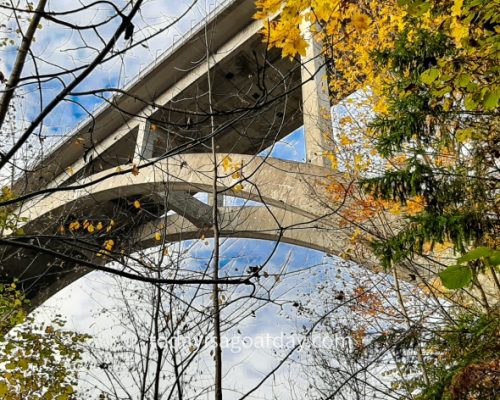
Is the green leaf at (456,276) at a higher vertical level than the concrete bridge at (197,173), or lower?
lower

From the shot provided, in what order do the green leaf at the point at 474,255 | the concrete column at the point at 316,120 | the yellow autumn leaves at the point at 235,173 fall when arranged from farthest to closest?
the concrete column at the point at 316,120 < the yellow autumn leaves at the point at 235,173 < the green leaf at the point at 474,255

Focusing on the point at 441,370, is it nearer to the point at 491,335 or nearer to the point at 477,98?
the point at 491,335

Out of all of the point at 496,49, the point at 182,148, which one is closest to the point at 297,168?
the point at 496,49

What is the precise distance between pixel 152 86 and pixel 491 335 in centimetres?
1047

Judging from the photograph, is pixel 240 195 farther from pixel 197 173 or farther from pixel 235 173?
pixel 235 173

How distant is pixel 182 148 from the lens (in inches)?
58.5

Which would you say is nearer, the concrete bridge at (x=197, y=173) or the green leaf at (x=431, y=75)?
the green leaf at (x=431, y=75)

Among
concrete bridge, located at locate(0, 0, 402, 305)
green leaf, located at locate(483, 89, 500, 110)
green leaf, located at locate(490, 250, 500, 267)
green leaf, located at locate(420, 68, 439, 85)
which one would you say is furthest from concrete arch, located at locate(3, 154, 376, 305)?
green leaf, located at locate(490, 250, 500, 267)

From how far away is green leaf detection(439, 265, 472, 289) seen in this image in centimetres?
84

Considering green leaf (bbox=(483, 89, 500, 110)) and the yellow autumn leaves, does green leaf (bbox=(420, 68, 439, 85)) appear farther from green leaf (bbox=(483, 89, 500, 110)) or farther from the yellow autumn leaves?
the yellow autumn leaves

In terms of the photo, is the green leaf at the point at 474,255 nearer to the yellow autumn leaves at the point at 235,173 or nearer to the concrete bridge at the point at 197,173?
the yellow autumn leaves at the point at 235,173

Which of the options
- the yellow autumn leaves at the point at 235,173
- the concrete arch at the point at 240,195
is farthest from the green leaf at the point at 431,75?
the concrete arch at the point at 240,195

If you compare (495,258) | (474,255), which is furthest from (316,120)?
(474,255)

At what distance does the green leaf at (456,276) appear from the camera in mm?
837
